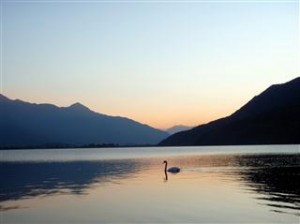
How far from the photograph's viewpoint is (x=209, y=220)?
27703 mm

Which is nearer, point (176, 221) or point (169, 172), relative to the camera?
point (176, 221)

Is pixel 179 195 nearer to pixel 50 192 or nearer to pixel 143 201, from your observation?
pixel 143 201

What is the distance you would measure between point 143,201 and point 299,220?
1475cm

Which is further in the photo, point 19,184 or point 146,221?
point 19,184

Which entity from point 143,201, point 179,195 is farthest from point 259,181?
point 143,201

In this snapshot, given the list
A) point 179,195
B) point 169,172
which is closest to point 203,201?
point 179,195

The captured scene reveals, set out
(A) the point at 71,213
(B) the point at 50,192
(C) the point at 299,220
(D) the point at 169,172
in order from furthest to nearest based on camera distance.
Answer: (D) the point at 169,172, (B) the point at 50,192, (A) the point at 71,213, (C) the point at 299,220

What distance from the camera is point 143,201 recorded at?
1489 inches

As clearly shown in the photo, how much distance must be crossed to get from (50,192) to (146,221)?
1982cm

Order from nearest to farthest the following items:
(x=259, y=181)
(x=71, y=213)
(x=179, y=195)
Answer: (x=71, y=213), (x=179, y=195), (x=259, y=181)

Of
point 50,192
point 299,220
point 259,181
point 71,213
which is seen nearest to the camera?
point 299,220

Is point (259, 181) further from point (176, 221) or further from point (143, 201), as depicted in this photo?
point (176, 221)

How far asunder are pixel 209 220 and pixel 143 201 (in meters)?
11.0

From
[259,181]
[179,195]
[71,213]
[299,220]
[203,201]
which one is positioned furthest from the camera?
[259,181]
